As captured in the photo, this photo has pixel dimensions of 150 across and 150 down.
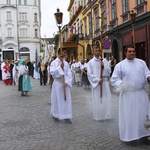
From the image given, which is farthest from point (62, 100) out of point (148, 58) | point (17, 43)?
point (17, 43)

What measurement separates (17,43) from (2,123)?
2353 inches

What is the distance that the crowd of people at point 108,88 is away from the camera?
5625mm

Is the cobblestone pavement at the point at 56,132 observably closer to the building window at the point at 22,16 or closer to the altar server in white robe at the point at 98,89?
the altar server in white robe at the point at 98,89

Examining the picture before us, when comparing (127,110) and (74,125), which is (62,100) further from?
(127,110)

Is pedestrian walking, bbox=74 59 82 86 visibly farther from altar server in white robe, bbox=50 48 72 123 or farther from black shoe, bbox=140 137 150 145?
black shoe, bbox=140 137 150 145

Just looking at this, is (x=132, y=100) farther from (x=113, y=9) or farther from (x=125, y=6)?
(x=113, y=9)

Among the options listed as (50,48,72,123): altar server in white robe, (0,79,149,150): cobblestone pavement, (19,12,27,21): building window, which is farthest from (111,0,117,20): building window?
(19,12,27,21): building window

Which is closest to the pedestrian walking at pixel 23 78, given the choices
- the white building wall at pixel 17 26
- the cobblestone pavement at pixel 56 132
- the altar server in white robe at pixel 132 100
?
the cobblestone pavement at pixel 56 132

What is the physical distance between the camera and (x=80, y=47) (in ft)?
123

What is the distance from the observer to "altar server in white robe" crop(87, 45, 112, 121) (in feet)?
26.3

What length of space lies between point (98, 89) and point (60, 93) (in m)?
0.99

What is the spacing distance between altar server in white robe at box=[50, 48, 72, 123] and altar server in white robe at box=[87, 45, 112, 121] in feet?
2.07

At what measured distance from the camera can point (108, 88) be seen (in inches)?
323

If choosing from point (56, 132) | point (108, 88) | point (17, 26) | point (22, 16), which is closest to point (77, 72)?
point (108, 88)
